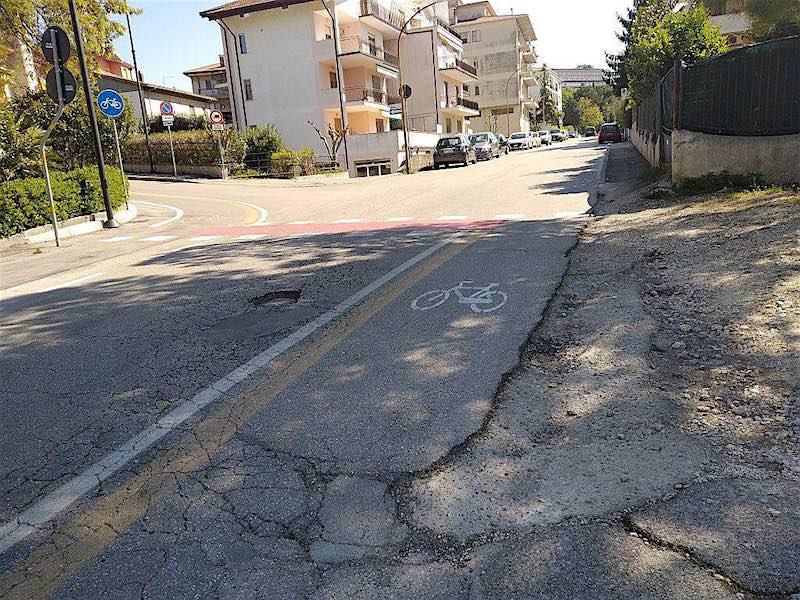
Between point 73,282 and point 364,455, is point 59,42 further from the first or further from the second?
point 364,455

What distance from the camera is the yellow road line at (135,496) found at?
97.3 inches

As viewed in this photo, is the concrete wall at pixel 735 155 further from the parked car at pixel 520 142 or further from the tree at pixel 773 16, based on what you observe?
the parked car at pixel 520 142

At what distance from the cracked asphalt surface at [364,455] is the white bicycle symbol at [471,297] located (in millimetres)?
139

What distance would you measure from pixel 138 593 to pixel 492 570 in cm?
133

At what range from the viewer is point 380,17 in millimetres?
46188

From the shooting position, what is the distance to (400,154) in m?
34.7

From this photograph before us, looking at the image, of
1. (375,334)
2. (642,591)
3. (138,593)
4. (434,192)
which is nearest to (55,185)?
(434,192)

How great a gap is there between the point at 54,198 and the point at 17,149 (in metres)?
2.32

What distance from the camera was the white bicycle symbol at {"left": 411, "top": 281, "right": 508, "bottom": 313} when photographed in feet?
19.5

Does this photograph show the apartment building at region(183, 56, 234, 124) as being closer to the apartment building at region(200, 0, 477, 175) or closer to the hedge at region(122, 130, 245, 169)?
the apartment building at region(200, 0, 477, 175)

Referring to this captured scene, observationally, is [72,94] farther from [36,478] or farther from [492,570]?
[492,570]

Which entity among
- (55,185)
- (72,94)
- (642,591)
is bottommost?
(642,591)

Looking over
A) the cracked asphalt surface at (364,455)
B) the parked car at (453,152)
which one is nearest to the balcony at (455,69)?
the parked car at (453,152)

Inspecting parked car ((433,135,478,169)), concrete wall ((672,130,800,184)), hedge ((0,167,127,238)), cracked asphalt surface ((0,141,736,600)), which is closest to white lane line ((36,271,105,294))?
cracked asphalt surface ((0,141,736,600))
